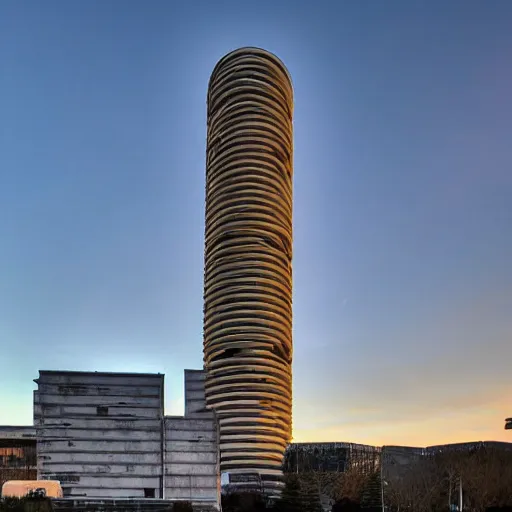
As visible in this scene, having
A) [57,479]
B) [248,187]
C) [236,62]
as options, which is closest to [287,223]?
[248,187]

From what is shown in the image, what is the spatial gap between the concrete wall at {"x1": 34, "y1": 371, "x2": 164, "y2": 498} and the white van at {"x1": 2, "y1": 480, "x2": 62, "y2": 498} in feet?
35.7

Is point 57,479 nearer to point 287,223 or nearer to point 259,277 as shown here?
point 259,277

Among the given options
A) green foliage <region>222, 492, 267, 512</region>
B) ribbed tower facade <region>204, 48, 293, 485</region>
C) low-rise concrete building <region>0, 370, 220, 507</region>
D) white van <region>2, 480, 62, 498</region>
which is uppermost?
ribbed tower facade <region>204, 48, 293, 485</region>

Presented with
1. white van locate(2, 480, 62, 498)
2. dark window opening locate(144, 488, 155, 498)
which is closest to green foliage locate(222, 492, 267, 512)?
dark window opening locate(144, 488, 155, 498)

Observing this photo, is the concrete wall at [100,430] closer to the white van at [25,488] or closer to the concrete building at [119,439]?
the concrete building at [119,439]

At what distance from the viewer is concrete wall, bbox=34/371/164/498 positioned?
9756 cm

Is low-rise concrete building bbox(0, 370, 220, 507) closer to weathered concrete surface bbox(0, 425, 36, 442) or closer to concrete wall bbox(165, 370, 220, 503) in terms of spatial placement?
concrete wall bbox(165, 370, 220, 503)

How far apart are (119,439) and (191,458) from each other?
8.05 m

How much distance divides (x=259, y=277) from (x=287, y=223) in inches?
465

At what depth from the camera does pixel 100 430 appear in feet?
323

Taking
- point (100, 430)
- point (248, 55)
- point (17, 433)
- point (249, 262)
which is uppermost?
point (248, 55)

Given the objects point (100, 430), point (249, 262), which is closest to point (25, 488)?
point (100, 430)

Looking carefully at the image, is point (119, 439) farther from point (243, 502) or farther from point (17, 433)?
point (243, 502)

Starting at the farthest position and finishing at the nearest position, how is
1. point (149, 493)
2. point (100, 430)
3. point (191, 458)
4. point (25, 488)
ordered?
point (191, 458) → point (100, 430) → point (149, 493) → point (25, 488)
